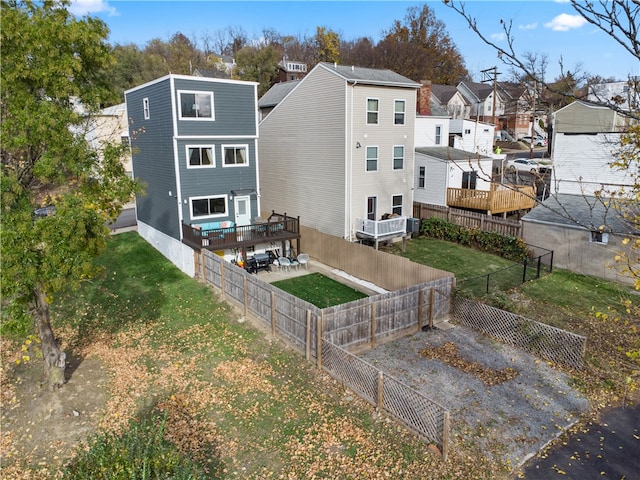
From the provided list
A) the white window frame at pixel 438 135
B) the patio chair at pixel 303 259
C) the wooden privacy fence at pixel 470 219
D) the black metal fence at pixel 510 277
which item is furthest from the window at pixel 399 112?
the black metal fence at pixel 510 277

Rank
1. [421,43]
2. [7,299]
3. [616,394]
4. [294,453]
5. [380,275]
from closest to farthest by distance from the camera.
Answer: [294,453] → [7,299] → [616,394] → [380,275] → [421,43]

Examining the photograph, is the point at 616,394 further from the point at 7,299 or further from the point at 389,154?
the point at 389,154

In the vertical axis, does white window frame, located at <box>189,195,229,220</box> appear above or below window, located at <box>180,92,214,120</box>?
below

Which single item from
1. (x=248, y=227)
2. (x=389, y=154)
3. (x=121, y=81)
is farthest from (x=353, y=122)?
(x=121, y=81)

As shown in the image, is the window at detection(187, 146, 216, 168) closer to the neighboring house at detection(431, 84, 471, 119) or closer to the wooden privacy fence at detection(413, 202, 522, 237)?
the wooden privacy fence at detection(413, 202, 522, 237)

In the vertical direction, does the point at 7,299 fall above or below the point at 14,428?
above

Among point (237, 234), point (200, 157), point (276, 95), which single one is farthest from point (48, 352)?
point (276, 95)

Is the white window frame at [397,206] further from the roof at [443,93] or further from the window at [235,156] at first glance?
the roof at [443,93]

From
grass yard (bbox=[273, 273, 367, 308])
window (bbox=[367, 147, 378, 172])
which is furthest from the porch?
window (bbox=[367, 147, 378, 172])
